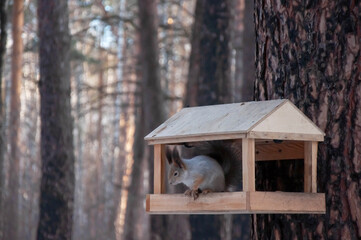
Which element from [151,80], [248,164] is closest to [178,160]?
[248,164]

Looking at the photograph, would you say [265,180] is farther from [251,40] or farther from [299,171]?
[251,40]

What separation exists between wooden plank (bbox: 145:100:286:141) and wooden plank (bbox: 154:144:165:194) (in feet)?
0.46

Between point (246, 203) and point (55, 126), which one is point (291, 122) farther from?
point (55, 126)

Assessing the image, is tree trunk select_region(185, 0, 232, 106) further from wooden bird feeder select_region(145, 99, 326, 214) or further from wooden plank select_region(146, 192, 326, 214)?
wooden plank select_region(146, 192, 326, 214)

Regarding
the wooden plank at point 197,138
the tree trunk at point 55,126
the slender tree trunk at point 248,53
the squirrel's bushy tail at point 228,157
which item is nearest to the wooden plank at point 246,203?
the wooden plank at point 197,138

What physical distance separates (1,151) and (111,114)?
2281 cm

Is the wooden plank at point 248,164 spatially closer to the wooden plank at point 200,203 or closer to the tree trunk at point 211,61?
the wooden plank at point 200,203

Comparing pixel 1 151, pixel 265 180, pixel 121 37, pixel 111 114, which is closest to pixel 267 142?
pixel 265 180

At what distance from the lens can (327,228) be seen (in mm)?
3691

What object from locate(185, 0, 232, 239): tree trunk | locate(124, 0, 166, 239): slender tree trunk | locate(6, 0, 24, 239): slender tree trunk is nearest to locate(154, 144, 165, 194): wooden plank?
locate(185, 0, 232, 239): tree trunk

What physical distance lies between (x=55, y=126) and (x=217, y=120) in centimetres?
786

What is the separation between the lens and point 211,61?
39.7 ft

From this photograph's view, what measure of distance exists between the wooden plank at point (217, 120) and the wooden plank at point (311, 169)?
0.93 ft

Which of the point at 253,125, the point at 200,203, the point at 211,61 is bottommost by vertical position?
the point at 200,203
